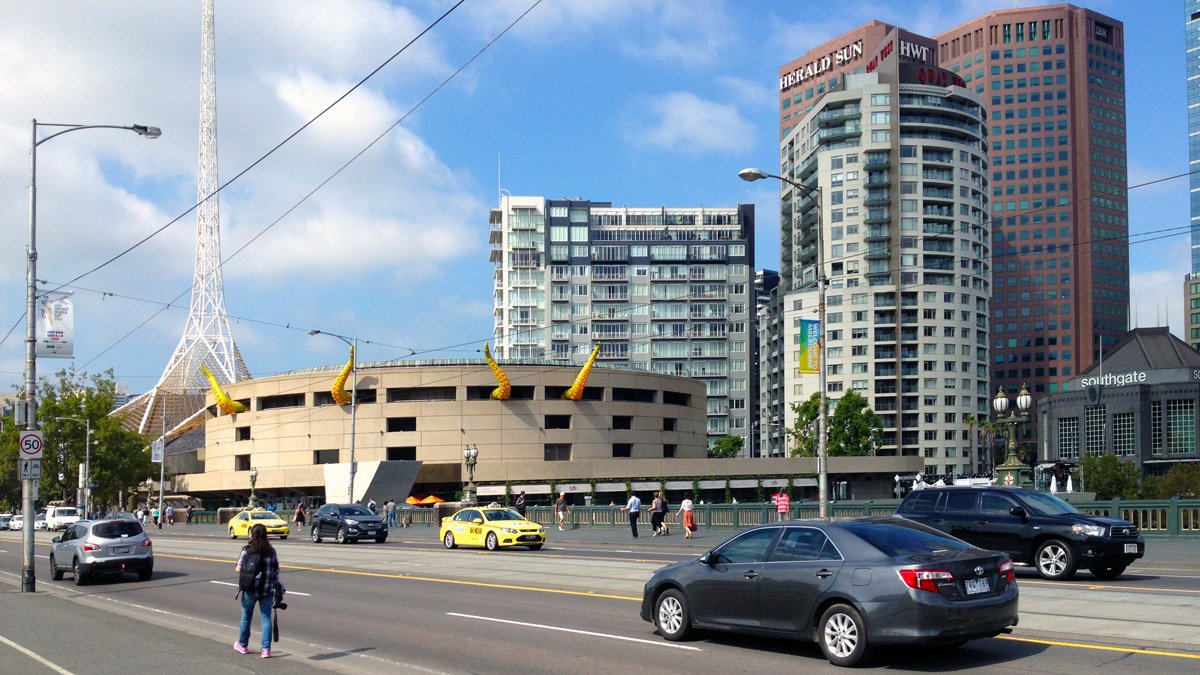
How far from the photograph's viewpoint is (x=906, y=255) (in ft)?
438

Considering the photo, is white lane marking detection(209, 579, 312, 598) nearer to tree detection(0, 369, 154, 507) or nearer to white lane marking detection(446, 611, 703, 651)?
white lane marking detection(446, 611, 703, 651)

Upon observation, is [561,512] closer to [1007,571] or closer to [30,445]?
[30,445]

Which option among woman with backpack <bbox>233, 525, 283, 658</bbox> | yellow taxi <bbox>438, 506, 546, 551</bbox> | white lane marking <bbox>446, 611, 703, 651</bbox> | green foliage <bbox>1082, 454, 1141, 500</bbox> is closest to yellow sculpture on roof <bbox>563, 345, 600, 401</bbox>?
green foliage <bbox>1082, 454, 1141, 500</bbox>

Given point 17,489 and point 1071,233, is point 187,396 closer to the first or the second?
point 17,489

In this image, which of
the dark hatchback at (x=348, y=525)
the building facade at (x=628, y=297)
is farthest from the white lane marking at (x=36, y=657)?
the building facade at (x=628, y=297)

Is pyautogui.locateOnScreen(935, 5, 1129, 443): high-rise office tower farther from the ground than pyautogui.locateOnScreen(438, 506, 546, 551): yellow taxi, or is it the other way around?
pyautogui.locateOnScreen(935, 5, 1129, 443): high-rise office tower

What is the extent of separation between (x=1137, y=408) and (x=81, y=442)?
355 ft

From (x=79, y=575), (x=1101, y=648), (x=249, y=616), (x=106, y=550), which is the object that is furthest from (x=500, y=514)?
(x=1101, y=648)

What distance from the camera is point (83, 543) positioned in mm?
27719

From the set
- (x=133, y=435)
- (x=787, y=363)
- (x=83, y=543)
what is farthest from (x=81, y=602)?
(x=787, y=363)

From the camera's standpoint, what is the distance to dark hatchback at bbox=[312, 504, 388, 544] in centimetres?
4584

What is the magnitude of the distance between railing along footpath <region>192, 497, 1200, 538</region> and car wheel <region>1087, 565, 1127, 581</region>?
8.63 m

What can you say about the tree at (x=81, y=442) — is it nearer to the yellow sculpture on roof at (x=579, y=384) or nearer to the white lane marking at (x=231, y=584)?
the yellow sculpture on roof at (x=579, y=384)

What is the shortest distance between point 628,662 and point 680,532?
33.5 metres
